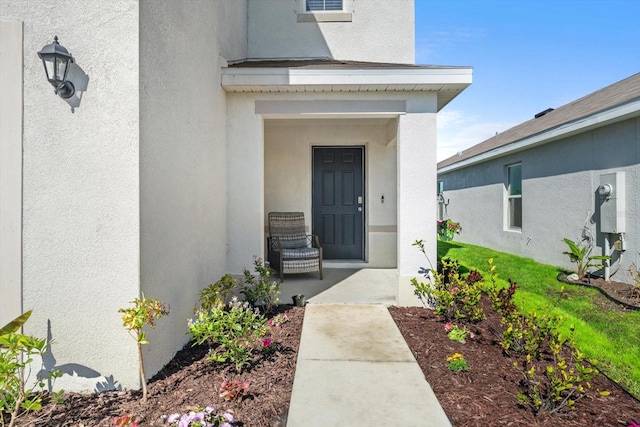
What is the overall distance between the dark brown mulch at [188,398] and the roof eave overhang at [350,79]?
129 inches

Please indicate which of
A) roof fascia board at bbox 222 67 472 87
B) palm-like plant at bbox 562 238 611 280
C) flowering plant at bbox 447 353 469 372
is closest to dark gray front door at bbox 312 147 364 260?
roof fascia board at bbox 222 67 472 87

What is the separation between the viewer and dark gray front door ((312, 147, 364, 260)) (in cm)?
723

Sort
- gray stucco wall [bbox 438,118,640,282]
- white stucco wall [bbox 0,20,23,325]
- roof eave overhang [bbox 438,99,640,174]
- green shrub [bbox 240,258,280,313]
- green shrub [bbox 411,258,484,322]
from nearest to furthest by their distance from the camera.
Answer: white stucco wall [bbox 0,20,23,325]
green shrub [bbox 411,258,484,322]
green shrub [bbox 240,258,280,313]
roof eave overhang [bbox 438,99,640,174]
gray stucco wall [bbox 438,118,640,282]

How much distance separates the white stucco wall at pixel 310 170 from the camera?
22.7 ft

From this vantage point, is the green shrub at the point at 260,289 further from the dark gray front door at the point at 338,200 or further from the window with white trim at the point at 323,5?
the window with white trim at the point at 323,5

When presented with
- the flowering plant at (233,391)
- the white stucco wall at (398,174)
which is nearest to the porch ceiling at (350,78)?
the white stucco wall at (398,174)

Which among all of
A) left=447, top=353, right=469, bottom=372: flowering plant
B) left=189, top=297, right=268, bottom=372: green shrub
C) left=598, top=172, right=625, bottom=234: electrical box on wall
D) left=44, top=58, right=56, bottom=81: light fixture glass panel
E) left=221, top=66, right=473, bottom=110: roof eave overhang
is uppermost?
left=221, top=66, right=473, bottom=110: roof eave overhang

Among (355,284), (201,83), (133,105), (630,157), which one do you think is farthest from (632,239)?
(133,105)

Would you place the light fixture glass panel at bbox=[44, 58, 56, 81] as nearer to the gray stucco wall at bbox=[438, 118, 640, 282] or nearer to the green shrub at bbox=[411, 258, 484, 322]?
the green shrub at bbox=[411, 258, 484, 322]

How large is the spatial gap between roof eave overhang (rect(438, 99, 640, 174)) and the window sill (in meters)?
4.42

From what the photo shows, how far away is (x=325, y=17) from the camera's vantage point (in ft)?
21.2

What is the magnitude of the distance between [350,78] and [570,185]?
5129 mm

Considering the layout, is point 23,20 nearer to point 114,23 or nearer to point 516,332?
point 114,23

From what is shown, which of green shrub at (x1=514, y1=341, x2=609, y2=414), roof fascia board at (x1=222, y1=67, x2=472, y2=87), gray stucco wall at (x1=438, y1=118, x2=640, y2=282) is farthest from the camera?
gray stucco wall at (x1=438, y1=118, x2=640, y2=282)
